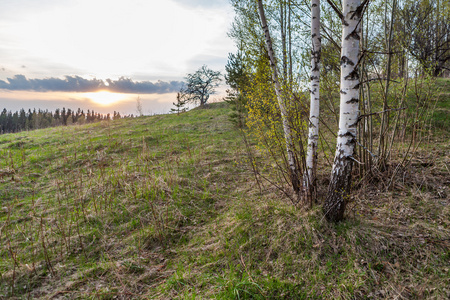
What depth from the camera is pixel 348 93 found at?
2.79 m

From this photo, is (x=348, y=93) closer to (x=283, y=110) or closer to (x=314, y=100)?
(x=314, y=100)

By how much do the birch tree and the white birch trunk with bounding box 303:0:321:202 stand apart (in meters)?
0.63

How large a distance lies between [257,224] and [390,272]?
1682 millimetres

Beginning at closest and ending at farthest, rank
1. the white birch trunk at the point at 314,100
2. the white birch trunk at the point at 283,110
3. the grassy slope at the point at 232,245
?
the grassy slope at the point at 232,245 < the white birch trunk at the point at 314,100 < the white birch trunk at the point at 283,110

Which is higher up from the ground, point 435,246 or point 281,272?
point 435,246

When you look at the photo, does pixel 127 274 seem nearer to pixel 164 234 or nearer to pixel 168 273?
pixel 168 273

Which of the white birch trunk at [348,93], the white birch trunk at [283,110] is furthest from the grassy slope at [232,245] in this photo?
the white birch trunk at [348,93]

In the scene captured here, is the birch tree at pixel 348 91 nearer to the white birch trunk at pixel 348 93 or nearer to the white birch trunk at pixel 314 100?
the white birch trunk at pixel 348 93

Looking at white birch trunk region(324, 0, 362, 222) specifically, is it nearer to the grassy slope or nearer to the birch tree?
the birch tree

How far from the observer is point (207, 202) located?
4965mm

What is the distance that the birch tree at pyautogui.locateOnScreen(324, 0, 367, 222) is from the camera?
2.71 meters

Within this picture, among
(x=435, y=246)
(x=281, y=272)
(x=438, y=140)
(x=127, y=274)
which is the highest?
(x=438, y=140)

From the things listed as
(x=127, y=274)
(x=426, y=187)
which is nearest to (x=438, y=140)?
(x=426, y=187)

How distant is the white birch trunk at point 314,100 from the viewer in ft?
11.5
